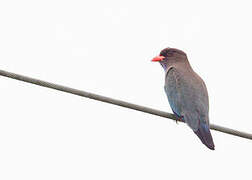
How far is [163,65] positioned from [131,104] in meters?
3.64

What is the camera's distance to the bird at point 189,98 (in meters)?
6.79

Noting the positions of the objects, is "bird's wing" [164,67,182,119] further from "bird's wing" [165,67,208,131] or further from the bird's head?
the bird's head

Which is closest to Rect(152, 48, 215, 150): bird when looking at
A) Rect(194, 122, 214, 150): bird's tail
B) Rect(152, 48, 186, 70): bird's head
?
Rect(194, 122, 214, 150): bird's tail

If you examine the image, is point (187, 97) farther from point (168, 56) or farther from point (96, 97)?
point (96, 97)

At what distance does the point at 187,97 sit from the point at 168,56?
1.68 meters

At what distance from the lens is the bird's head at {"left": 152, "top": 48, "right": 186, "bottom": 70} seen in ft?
28.9

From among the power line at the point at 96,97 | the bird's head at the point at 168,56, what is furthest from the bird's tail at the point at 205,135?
the bird's head at the point at 168,56

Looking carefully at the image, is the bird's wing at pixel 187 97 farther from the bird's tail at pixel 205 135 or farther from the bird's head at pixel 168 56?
the bird's head at pixel 168 56

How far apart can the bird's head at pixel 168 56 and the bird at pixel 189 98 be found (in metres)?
0.19

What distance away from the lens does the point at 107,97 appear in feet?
17.0

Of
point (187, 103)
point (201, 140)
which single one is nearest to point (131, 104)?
point (201, 140)

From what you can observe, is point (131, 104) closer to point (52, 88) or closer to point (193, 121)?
point (52, 88)

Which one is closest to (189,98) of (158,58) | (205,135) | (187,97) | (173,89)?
(187,97)

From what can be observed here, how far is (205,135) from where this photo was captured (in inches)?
262
